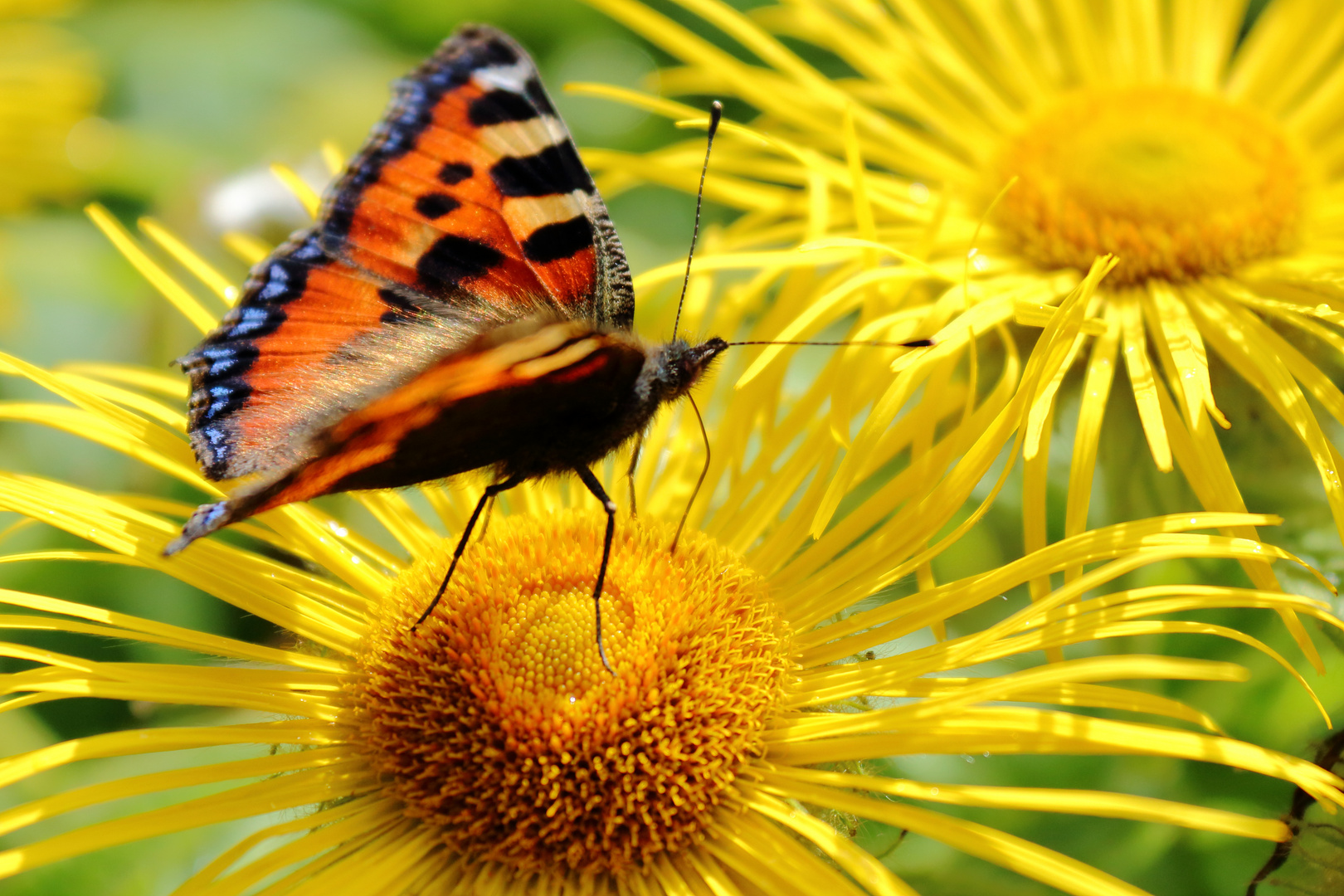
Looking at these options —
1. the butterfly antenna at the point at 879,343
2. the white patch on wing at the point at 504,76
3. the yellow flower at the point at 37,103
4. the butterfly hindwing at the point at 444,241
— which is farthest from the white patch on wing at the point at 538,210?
the yellow flower at the point at 37,103

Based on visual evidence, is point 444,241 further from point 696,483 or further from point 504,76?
point 696,483

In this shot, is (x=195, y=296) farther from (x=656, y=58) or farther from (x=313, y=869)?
(x=656, y=58)

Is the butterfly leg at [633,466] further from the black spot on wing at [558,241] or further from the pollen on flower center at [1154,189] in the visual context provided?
the pollen on flower center at [1154,189]

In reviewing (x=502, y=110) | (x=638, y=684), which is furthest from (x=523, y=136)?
(x=638, y=684)

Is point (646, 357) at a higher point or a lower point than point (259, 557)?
higher

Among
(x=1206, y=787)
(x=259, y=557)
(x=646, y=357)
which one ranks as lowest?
(x=1206, y=787)

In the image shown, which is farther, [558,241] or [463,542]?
[558,241]

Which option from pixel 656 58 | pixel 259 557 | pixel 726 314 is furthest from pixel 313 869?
pixel 656 58
